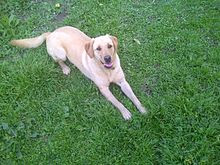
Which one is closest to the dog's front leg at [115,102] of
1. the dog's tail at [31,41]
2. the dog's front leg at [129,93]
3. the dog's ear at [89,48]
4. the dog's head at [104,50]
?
the dog's front leg at [129,93]

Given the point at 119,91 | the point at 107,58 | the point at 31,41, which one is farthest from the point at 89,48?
the point at 31,41

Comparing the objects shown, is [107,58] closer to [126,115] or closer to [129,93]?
[129,93]

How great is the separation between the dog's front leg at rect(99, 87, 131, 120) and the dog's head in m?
0.30

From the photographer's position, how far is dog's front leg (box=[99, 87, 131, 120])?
4.40m

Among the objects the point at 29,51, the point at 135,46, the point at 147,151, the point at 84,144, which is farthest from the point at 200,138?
the point at 29,51

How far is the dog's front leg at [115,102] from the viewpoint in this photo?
4.40 m

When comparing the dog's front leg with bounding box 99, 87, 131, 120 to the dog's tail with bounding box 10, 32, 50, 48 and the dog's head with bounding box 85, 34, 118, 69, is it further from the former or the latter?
the dog's tail with bounding box 10, 32, 50, 48

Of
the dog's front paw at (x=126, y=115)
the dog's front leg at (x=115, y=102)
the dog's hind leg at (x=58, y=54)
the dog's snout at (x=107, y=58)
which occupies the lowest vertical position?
the dog's front paw at (x=126, y=115)

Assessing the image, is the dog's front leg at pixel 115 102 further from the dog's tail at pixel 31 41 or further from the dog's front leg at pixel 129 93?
the dog's tail at pixel 31 41

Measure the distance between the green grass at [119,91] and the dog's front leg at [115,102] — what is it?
7cm

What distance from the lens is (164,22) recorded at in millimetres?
5559

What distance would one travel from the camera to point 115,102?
4.55m

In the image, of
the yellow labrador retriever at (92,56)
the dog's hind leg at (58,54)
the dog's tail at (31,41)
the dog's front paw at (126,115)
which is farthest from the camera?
the dog's tail at (31,41)

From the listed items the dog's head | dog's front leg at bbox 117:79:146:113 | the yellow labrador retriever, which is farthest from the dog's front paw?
the dog's head
